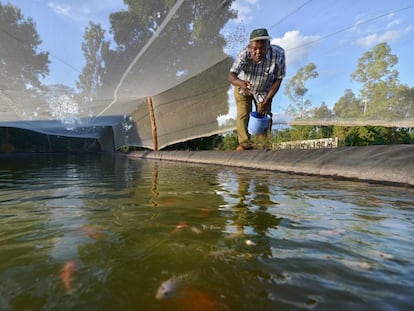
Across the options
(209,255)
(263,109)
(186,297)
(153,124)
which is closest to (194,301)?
(186,297)

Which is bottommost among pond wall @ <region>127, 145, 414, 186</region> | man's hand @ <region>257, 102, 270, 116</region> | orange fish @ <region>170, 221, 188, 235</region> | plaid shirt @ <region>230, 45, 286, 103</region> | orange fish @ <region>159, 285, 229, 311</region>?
orange fish @ <region>159, 285, 229, 311</region>

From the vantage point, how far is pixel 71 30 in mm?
5371

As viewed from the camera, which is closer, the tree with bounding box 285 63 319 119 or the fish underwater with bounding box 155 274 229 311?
the fish underwater with bounding box 155 274 229 311

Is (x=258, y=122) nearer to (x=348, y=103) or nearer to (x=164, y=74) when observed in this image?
(x=164, y=74)

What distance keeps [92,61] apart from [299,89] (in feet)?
22.7

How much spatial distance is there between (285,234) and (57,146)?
2175 cm

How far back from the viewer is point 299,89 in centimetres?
1023

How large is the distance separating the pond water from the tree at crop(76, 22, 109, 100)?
4.54 metres

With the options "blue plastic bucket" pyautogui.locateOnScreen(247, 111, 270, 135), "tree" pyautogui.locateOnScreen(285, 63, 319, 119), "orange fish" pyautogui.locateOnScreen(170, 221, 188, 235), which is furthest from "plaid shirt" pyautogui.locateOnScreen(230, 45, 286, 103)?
"orange fish" pyautogui.locateOnScreen(170, 221, 188, 235)

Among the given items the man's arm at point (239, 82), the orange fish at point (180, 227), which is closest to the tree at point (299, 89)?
the man's arm at point (239, 82)

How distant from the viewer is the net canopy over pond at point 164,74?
508 centimetres

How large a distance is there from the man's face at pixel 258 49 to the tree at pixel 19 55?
12.0 ft

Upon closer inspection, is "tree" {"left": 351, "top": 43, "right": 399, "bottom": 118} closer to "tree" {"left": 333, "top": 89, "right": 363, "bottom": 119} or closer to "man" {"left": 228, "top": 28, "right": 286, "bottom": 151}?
"tree" {"left": 333, "top": 89, "right": 363, "bottom": 119}

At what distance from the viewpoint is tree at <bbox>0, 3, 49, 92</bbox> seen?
4566 millimetres
